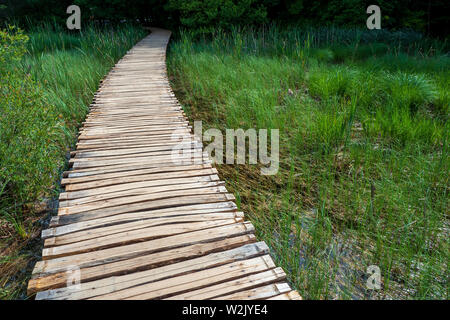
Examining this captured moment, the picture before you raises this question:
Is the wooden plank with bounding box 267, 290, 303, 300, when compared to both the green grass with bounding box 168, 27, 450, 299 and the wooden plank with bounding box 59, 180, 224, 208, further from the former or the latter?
the wooden plank with bounding box 59, 180, 224, 208

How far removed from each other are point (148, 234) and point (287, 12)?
12.4 metres

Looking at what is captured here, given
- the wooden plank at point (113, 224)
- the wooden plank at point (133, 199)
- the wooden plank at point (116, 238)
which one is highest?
the wooden plank at point (133, 199)

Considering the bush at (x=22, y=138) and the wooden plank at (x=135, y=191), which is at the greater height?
the bush at (x=22, y=138)

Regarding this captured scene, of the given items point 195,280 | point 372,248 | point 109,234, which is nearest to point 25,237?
point 109,234

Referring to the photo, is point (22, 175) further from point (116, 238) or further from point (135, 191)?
point (116, 238)

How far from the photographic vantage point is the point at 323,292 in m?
1.93

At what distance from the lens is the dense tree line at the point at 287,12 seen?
33.2 ft

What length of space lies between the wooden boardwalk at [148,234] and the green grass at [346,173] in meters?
0.47

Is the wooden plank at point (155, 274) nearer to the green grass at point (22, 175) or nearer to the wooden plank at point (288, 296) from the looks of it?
the wooden plank at point (288, 296)

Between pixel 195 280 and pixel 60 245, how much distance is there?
836 millimetres

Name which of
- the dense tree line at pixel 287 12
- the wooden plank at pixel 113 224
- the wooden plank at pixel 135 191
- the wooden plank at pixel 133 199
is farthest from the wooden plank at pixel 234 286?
the dense tree line at pixel 287 12

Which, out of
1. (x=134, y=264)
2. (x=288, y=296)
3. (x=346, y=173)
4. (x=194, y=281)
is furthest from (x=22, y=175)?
(x=346, y=173)

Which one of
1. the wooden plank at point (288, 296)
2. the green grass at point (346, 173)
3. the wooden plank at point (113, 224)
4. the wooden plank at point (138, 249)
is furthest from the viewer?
the green grass at point (346, 173)
